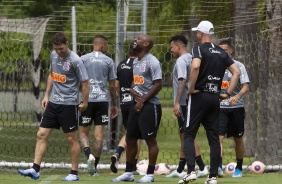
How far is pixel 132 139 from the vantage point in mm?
13062

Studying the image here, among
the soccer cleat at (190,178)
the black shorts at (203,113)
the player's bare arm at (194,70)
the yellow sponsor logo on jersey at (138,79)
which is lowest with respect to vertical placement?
the soccer cleat at (190,178)

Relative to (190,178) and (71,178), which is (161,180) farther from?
(190,178)

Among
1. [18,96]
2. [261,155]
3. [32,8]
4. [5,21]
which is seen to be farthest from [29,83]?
[261,155]

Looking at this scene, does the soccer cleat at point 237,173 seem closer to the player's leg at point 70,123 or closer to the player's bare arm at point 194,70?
the player's leg at point 70,123

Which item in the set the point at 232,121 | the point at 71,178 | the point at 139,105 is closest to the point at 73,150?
the point at 71,178

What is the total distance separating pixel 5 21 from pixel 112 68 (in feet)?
16.8

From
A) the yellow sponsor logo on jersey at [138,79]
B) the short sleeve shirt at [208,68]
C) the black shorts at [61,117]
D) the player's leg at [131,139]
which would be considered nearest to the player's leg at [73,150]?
the black shorts at [61,117]

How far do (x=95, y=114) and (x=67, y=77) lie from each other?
1.92 metres

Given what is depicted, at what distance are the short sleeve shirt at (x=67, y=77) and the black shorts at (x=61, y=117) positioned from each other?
0.07 metres

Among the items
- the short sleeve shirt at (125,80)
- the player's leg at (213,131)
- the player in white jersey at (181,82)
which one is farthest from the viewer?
the short sleeve shirt at (125,80)

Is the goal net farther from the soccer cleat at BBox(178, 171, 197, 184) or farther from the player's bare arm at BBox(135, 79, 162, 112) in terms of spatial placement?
the soccer cleat at BBox(178, 171, 197, 184)

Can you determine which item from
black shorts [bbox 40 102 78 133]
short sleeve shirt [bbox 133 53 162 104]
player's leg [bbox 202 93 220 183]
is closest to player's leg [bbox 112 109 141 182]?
short sleeve shirt [bbox 133 53 162 104]

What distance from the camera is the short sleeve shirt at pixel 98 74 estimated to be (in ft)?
48.5

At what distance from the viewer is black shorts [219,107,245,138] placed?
48.0 ft
